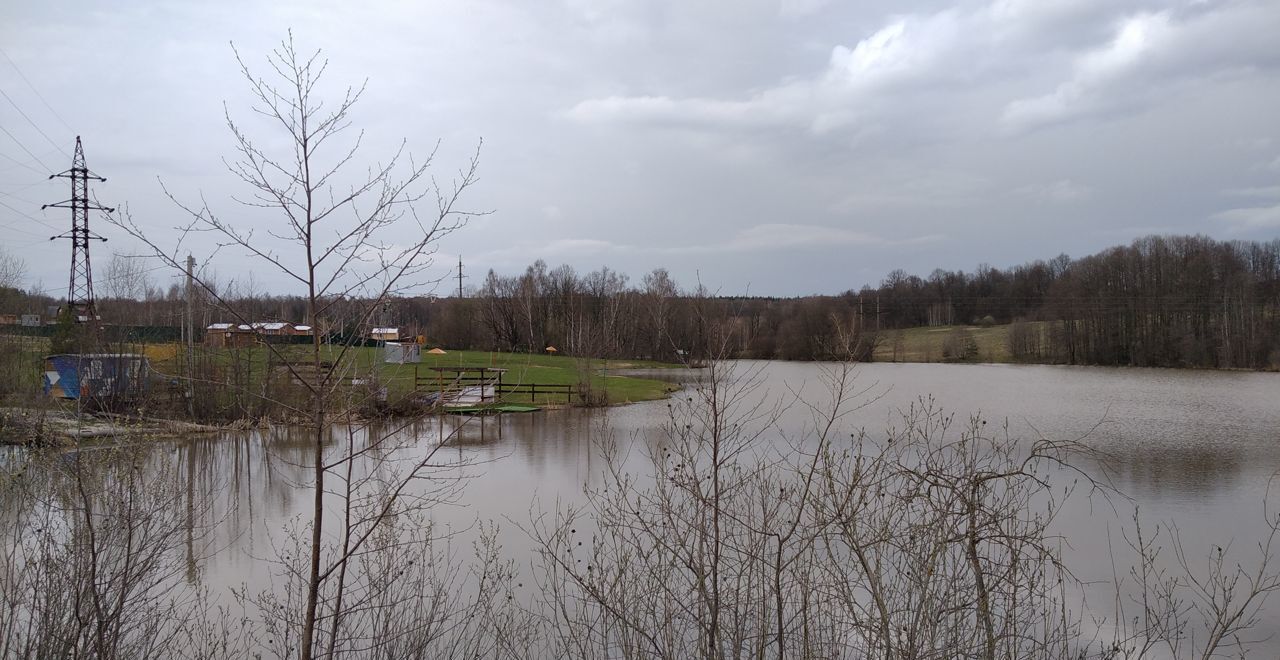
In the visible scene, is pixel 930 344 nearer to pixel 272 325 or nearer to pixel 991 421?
pixel 991 421

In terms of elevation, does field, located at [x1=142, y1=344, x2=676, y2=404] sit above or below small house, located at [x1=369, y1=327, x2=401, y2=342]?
below

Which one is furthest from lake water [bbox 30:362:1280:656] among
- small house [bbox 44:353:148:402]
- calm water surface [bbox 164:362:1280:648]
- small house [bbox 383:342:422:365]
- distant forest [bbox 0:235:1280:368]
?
distant forest [bbox 0:235:1280:368]

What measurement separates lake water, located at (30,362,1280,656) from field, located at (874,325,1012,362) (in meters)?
29.9

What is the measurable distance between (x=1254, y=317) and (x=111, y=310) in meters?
66.5

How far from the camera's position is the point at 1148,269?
65.2 meters

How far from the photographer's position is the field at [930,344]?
65.6m

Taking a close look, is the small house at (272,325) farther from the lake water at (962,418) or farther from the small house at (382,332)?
the lake water at (962,418)

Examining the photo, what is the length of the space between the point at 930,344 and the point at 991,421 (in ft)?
163

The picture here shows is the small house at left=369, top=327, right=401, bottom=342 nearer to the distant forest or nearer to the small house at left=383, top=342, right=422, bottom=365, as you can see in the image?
the small house at left=383, top=342, right=422, bottom=365

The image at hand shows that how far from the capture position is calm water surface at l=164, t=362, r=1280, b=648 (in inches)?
407

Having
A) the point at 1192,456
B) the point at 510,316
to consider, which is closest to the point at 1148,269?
the point at 510,316

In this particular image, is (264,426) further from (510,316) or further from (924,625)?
(510,316)

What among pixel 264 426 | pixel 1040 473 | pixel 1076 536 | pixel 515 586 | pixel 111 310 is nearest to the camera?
pixel 515 586

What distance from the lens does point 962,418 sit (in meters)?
22.5
